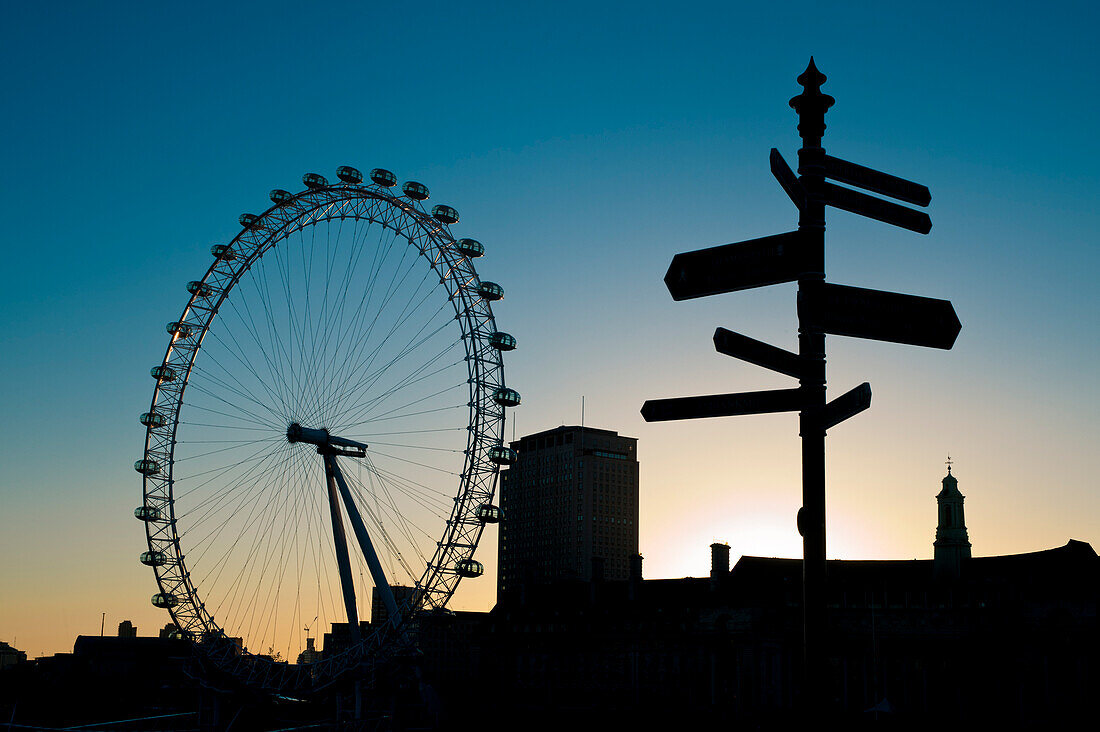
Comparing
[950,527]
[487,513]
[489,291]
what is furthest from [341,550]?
[950,527]

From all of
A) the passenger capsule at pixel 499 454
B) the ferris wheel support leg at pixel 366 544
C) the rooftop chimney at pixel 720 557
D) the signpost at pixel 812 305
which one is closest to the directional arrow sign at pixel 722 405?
the signpost at pixel 812 305

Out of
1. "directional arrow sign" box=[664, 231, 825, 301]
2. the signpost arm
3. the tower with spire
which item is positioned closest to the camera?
the signpost arm

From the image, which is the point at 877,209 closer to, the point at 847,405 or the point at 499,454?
the point at 847,405

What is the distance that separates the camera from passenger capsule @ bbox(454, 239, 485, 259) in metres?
65.4

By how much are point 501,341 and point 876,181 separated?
54334mm

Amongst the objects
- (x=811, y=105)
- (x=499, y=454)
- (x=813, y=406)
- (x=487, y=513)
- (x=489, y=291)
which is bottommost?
(x=813, y=406)

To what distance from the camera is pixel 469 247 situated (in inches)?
2579

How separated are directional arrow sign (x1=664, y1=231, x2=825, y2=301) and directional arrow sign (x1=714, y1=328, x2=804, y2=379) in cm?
51

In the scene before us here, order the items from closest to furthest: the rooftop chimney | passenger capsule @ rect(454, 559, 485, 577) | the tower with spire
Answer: passenger capsule @ rect(454, 559, 485, 577) < the tower with spire < the rooftop chimney

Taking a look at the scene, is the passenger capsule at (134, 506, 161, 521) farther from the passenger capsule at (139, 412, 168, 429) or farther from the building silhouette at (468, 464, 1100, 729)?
the building silhouette at (468, 464, 1100, 729)

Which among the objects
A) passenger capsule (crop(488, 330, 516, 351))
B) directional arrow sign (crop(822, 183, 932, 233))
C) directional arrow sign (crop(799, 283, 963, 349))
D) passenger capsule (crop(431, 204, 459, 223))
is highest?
passenger capsule (crop(431, 204, 459, 223))

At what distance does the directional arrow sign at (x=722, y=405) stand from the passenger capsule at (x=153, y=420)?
66573mm

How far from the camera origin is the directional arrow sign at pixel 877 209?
9977 mm

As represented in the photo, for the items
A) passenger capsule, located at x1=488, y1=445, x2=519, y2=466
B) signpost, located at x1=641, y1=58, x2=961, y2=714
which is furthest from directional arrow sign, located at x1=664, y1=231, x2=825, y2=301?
passenger capsule, located at x1=488, y1=445, x2=519, y2=466
